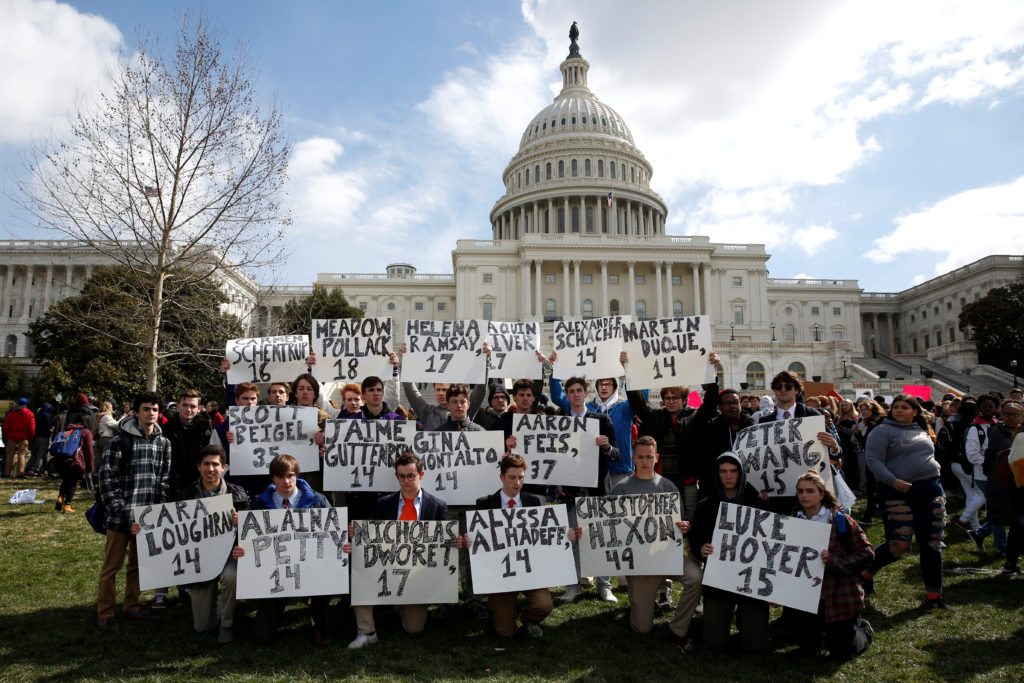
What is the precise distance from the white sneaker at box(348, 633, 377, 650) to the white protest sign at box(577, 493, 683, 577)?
2075 mm

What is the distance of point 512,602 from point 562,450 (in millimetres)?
1832

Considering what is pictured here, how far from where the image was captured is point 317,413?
310 inches

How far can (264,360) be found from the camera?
9398mm

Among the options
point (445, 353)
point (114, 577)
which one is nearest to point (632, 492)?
point (445, 353)

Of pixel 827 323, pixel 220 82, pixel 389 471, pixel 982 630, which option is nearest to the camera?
pixel 982 630

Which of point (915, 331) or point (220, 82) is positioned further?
point (915, 331)

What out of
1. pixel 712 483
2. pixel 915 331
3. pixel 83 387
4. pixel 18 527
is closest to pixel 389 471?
pixel 712 483

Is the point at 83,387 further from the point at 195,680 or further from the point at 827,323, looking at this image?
the point at 827,323

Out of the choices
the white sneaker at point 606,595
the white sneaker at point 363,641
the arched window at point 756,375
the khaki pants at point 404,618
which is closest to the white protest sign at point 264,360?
the khaki pants at point 404,618

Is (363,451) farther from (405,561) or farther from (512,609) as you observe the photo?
(512,609)

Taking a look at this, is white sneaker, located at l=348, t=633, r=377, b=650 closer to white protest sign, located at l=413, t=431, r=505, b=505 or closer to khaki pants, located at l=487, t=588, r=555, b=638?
khaki pants, located at l=487, t=588, r=555, b=638

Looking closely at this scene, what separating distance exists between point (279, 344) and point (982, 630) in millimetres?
8541

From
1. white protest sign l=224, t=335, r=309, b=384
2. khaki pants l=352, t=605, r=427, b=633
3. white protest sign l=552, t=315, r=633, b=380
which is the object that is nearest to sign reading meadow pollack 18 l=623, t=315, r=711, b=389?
white protest sign l=552, t=315, r=633, b=380

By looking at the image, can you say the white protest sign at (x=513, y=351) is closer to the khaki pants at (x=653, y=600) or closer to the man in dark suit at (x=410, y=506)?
the man in dark suit at (x=410, y=506)
